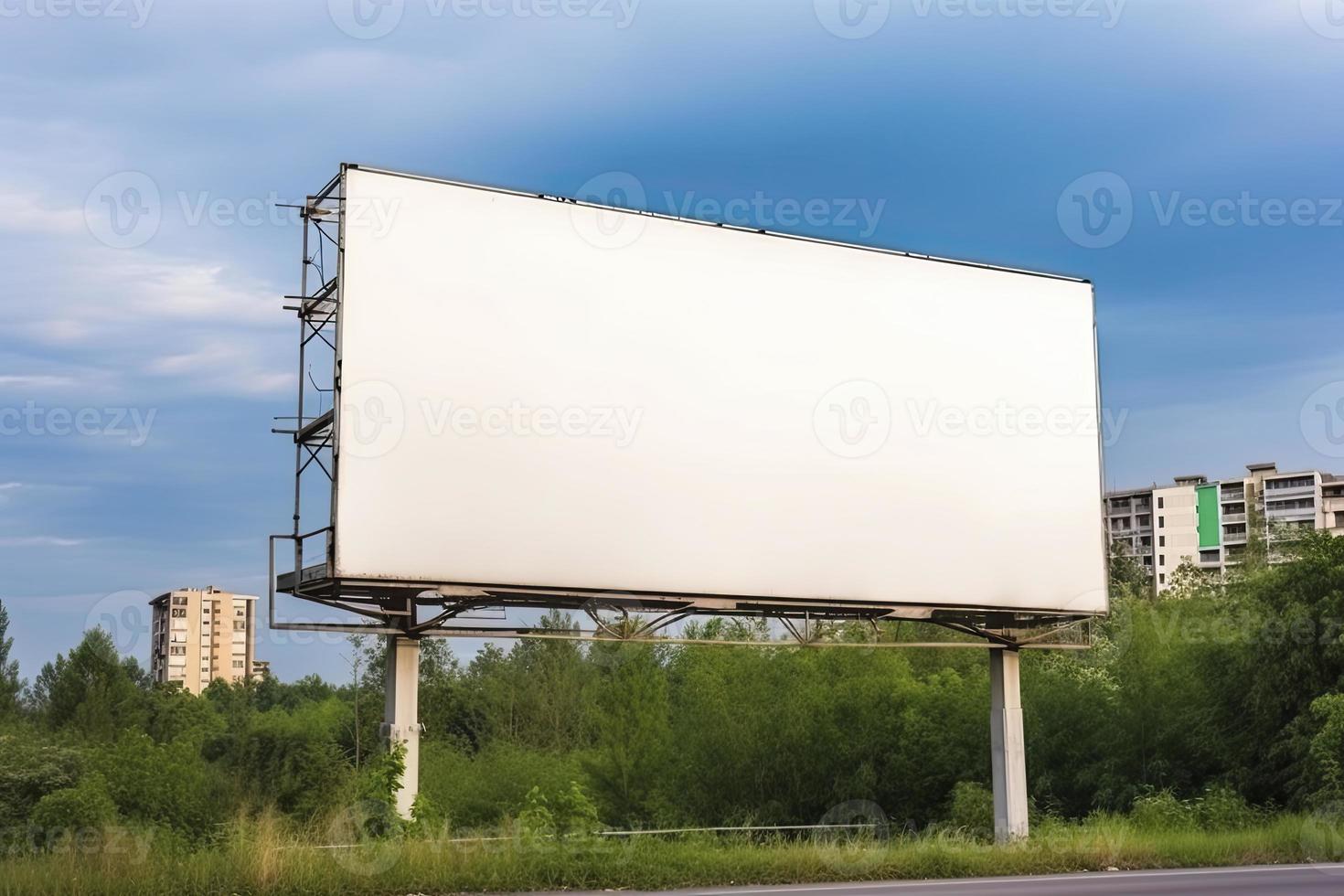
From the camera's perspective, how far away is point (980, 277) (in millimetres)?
23578

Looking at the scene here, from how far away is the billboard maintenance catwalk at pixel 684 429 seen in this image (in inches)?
719

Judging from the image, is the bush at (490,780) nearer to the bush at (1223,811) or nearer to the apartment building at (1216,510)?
the bush at (1223,811)

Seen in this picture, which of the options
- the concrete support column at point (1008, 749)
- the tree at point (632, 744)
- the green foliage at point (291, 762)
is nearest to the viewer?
the concrete support column at point (1008, 749)

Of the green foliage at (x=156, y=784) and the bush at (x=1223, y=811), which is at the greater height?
the bush at (x=1223, y=811)

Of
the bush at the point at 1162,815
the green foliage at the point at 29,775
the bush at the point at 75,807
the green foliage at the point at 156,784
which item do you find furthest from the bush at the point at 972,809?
the green foliage at the point at 29,775

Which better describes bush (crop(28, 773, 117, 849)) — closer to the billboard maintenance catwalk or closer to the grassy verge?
the billboard maintenance catwalk

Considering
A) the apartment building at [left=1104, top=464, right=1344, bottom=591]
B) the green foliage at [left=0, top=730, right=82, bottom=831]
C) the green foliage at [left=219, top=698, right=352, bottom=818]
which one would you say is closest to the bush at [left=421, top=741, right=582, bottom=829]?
the green foliage at [left=219, top=698, right=352, bottom=818]

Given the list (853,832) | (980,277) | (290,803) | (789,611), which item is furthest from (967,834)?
(290,803)

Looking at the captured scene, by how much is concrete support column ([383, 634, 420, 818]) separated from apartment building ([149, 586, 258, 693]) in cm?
13081

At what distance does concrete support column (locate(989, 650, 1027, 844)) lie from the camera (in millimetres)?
22391

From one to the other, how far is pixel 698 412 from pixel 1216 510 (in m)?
113

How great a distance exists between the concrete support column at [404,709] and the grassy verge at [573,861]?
2.56 m

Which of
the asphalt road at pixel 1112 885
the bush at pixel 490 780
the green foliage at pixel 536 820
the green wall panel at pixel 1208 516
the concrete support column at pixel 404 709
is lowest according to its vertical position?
the bush at pixel 490 780

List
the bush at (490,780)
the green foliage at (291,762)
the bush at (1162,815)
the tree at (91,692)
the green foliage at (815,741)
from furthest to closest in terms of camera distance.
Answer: the tree at (91,692)
the green foliage at (291,762)
the bush at (490,780)
the green foliage at (815,741)
the bush at (1162,815)
